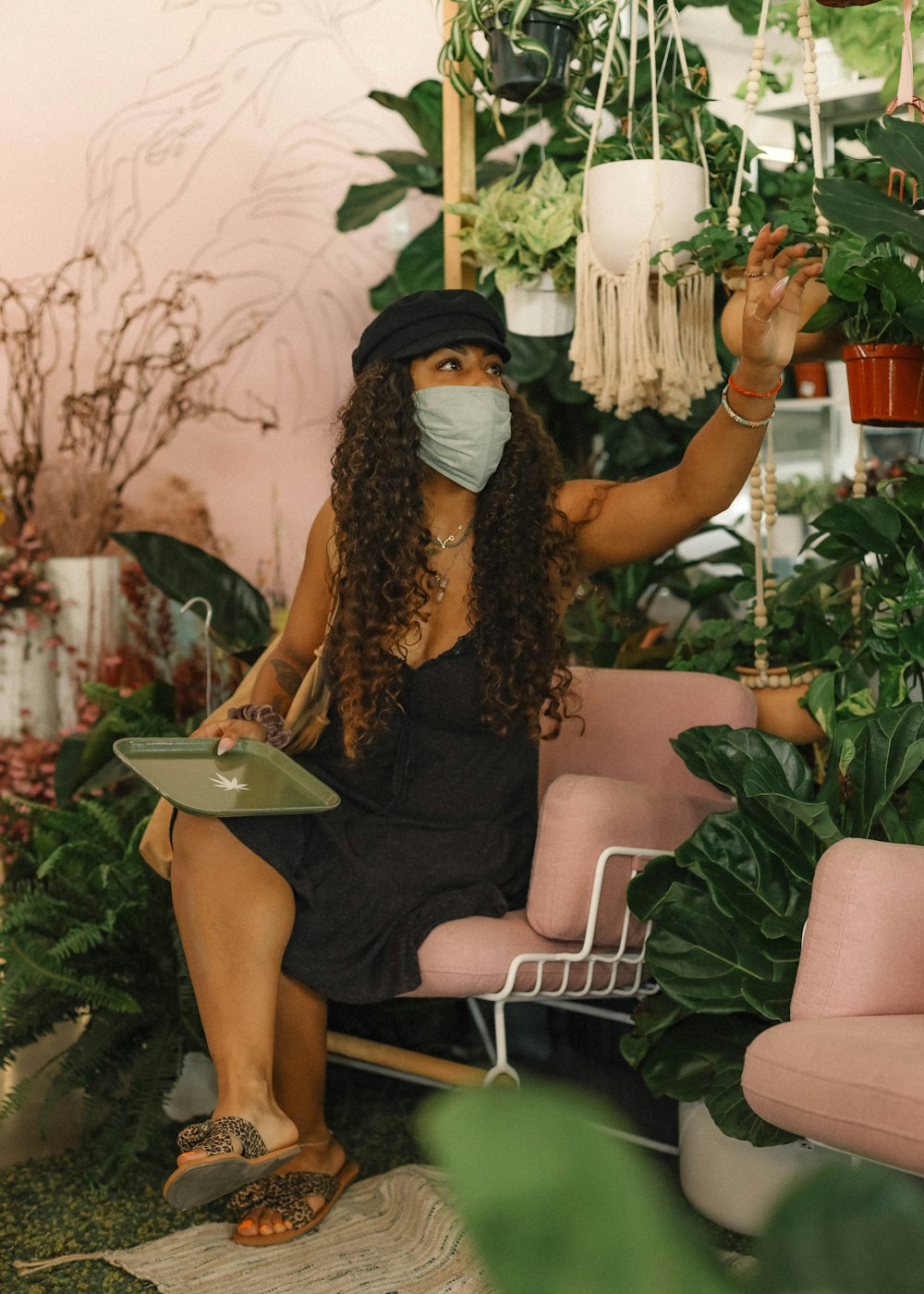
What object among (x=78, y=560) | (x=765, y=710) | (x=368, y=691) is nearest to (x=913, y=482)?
(x=765, y=710)

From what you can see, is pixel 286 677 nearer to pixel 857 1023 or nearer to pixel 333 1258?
pixel 333 1258

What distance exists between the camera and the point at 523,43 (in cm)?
255

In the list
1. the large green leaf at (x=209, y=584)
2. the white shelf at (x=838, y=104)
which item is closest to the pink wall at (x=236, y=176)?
the large green leaf at (x=209, y=584)

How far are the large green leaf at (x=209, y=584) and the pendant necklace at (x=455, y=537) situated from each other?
3.68 feet

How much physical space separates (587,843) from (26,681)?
2123 millimetres

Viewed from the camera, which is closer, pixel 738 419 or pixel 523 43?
pixel 738 419

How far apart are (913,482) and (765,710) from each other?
49 cm

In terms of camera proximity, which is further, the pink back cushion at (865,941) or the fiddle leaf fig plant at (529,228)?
the fiddle leaf fig plant at (529,228)

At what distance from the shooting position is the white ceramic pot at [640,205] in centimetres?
245

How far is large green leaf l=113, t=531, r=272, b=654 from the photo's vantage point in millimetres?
3195

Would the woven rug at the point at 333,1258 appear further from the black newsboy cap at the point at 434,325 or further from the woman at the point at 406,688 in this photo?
the black newsboy cap at the point at 434,325

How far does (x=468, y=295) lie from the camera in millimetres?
2098

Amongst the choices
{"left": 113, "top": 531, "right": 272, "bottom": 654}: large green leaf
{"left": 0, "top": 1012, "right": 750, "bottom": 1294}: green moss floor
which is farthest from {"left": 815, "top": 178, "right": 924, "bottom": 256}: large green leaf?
{"left": 113, "top": 531, "right": 272, "bottom": 654}: large green leaf

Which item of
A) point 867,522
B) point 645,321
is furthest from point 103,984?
point 645,321
